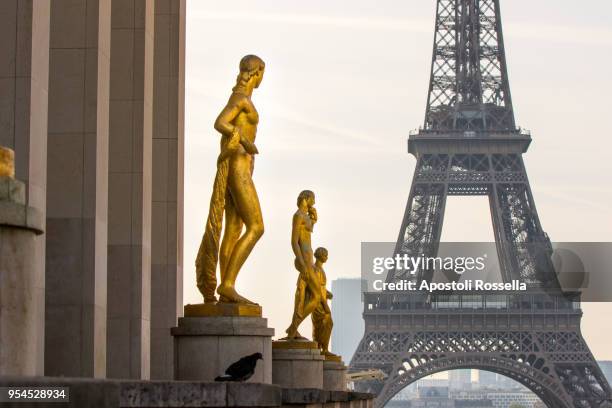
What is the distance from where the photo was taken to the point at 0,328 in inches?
279

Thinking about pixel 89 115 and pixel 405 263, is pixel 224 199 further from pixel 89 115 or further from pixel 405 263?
pixel 405 263

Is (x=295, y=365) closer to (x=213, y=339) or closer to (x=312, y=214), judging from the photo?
(x=312, y=214)

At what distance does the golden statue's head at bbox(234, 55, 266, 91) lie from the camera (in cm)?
1656

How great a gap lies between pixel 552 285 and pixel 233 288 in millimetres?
87916

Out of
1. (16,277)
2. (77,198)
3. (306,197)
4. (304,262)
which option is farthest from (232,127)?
(304,262)

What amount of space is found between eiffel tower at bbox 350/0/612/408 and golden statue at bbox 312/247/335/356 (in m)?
65.3

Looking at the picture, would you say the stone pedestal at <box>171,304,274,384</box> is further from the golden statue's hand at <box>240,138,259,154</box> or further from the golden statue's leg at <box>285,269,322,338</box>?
the golden statue's leg at <box>285,269,322,338</box>

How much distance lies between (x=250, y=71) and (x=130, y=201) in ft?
15.9

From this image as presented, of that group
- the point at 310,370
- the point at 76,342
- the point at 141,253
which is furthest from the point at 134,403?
the point at 310,370

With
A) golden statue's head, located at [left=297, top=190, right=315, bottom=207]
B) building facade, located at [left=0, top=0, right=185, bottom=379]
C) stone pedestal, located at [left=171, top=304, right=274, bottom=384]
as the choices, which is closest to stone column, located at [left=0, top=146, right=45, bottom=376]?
building facade, located at [left=0, top=0, right=185, bottom=379]

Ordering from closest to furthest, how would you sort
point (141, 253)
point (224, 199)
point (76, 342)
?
point (224, 199), point (76, 342), point (141, 253)

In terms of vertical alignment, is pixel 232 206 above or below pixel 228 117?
below

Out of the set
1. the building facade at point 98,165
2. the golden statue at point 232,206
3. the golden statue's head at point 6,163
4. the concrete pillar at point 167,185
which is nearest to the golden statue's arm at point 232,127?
the golden statue at point 232,206

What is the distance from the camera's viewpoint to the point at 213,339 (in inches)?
620
